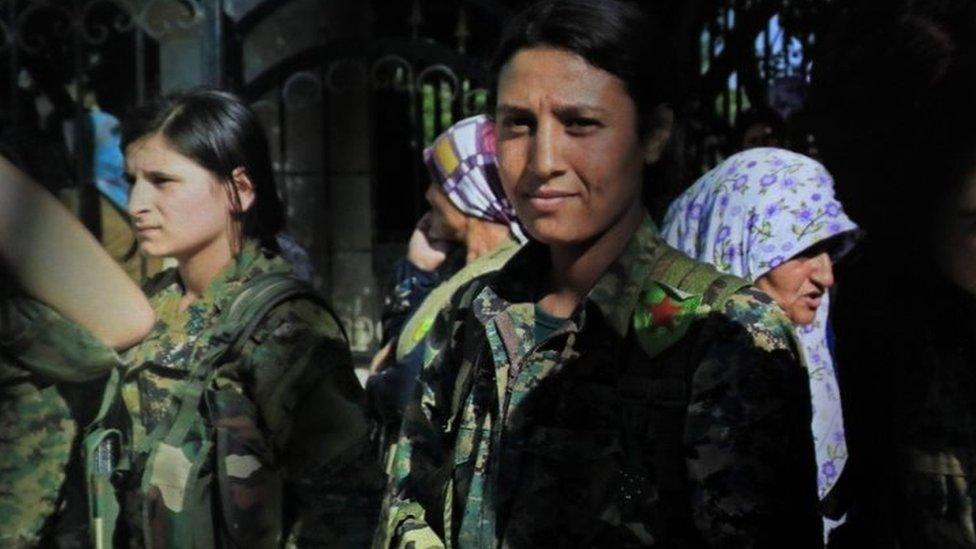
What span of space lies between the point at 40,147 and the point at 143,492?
327 cm

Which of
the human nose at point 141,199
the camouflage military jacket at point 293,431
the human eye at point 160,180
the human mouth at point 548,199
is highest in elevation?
the human mouth at point 548,199

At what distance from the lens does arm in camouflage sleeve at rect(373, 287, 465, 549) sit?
2102mm

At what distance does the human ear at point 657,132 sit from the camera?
2.11m

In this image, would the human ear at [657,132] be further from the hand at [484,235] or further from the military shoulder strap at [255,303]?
the hand at [484,235]

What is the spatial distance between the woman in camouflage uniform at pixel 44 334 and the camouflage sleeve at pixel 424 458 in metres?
0.79

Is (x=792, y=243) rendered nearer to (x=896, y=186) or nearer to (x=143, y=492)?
(x=896, y=186)

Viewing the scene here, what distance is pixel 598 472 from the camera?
1.92 metres

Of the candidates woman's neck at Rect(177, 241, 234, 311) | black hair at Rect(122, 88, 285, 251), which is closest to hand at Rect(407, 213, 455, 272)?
black hair at Rect(122, 88, 285, 251)

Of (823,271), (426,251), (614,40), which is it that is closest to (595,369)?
(614,40)

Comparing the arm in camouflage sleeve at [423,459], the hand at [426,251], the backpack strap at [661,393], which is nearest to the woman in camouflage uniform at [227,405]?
the arm in camouflage sleeve at [423,459]

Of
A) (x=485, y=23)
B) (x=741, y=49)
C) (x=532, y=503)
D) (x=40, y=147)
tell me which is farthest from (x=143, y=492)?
(x=485, y=23)

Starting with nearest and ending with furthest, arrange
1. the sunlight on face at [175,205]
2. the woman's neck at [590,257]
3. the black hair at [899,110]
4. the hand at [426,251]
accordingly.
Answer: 1. the black hair at [899,110]
2. the woman's neck at [590,257]
3. the sunlight on face at [175,205]
4. the hand at [426,251]

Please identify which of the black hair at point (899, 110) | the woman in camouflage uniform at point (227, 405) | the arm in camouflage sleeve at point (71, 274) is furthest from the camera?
the arm in camouflage sleeve at point (71, 274)

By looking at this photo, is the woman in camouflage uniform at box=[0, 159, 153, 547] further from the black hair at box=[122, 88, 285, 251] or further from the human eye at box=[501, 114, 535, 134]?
the human eye at box=[501, 114, 535, 134]
